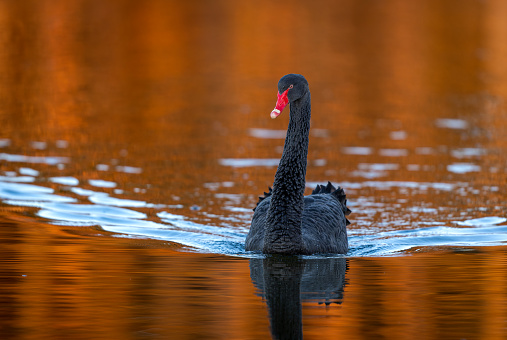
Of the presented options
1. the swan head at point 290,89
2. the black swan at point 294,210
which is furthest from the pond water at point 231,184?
the swan head at point 290,89

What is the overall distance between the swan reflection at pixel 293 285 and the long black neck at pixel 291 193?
0.17m

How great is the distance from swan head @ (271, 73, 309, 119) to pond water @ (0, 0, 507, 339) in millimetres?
1525

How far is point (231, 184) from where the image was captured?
12875 mm

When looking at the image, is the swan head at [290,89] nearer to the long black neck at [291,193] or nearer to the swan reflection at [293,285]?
the long black neck at [291,193]

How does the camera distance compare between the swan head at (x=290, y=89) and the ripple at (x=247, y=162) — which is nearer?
the swan head at (x=290, y=89)

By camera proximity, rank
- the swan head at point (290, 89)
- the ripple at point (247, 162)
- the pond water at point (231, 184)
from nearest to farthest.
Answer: the pond water at point (231, 184) < the swan head at point (290, 89) < the ripple at point (247, 162)

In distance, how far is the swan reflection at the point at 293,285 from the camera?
674cm

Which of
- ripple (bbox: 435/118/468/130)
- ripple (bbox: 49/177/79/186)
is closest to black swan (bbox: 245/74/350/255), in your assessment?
ripple (bbox: 49/177/79/186)

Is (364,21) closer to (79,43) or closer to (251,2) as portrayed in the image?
(251,2)

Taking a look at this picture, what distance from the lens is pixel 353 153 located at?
48.6 feet

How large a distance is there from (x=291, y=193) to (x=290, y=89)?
3.28 ft

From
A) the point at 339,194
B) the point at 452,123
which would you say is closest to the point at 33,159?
the point at 339,194

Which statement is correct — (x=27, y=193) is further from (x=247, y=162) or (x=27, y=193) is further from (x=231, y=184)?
(x=247, y=162)

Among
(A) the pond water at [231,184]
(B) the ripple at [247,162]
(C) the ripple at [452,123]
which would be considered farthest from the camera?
(C) the ripple at [452,123]
